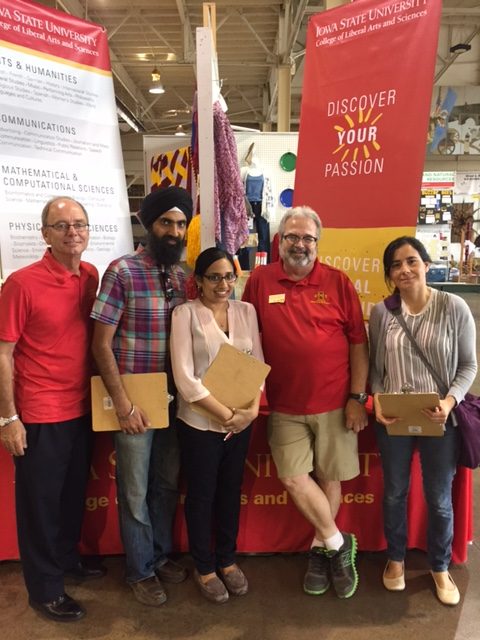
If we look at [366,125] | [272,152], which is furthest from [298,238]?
[272,152]

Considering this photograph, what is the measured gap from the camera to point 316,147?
2.75 m

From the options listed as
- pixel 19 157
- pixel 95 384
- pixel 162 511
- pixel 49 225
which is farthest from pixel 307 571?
pixel 19 157

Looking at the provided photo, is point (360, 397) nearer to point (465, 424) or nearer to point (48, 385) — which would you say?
point (465, 424)

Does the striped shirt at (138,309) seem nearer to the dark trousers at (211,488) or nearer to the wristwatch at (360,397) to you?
the dark trousers at (211,488)

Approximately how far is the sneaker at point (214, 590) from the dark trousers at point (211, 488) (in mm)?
48

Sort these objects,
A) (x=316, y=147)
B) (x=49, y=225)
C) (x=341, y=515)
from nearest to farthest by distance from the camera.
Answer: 1. (x=49, y=225)
2. (x=341, y=515)
3. (x=316, y=147)

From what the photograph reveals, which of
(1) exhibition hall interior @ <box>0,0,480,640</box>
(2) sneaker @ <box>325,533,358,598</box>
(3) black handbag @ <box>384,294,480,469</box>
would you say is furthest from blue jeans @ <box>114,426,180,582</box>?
(3) black handbag @ <box>384,294,480,469</box>

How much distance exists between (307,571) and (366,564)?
325mm

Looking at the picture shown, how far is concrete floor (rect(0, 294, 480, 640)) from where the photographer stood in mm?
→ 1935

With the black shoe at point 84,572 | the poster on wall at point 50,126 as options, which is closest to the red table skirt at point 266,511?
the black shoe at point 84,572

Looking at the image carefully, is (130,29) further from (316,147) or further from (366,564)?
(366,564)

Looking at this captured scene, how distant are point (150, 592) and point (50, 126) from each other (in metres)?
2.36

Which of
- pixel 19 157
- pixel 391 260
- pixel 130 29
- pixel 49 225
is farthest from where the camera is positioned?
pixel 130 29

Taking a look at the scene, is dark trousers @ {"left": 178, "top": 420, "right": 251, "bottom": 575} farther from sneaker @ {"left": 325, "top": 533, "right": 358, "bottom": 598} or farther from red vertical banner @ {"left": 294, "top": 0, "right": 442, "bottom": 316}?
red vertical banner @ {"left": 294, "top": 0, "right": 442, "bottom": 316}
